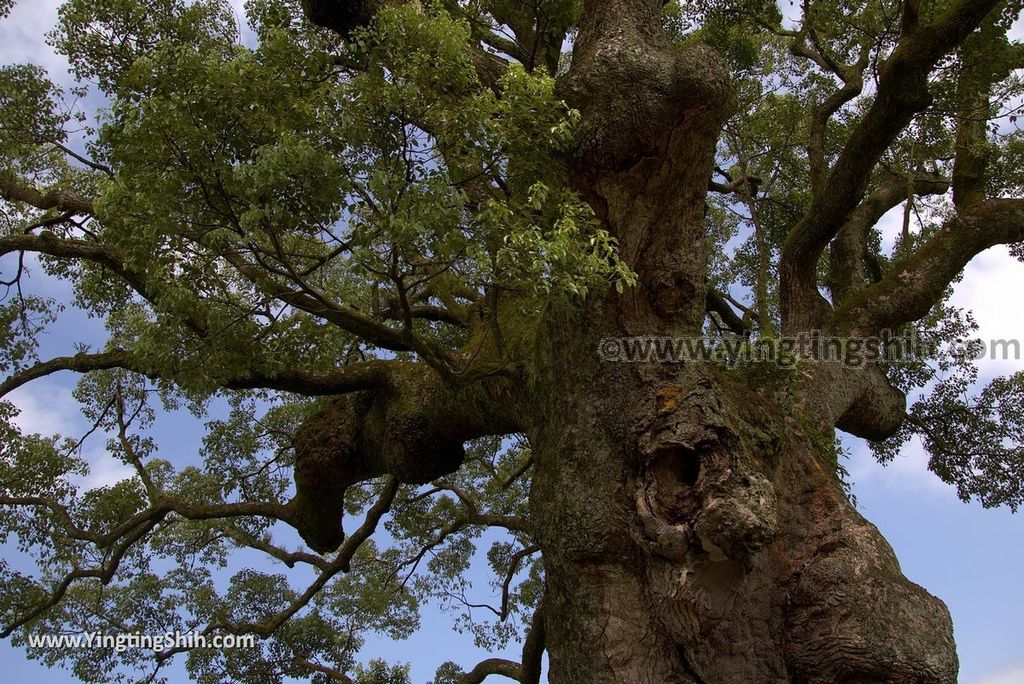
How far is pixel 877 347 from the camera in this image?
7.90 meters

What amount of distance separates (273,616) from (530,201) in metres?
7.65

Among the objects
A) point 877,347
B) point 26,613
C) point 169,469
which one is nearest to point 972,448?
point 877,347

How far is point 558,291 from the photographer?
5.39 metres

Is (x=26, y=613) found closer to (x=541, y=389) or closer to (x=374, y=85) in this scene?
(x=541, y=389)

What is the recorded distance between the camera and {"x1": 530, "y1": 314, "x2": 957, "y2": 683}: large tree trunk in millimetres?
5086

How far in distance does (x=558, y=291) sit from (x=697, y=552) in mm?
1723

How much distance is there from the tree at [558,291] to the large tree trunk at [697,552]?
0.06 ft

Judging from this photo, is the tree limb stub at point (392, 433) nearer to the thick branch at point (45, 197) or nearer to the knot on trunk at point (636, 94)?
the knot on trunk at point (636, 94)

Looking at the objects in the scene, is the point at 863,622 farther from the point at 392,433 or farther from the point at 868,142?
the point at 392,433

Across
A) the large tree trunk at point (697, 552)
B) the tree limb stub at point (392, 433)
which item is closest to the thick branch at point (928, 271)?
the large tree trunk at point (697, 552)

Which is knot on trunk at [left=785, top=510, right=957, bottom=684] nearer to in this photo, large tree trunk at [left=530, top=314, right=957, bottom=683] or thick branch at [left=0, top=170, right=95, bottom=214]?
large tree trunk at [left=530, top=314, right=957, bottom=683]

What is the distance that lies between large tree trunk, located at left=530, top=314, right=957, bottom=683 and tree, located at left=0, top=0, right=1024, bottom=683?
20mm

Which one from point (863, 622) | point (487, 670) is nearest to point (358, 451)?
point (487, 670)

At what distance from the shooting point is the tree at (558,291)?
5098 millimetres
